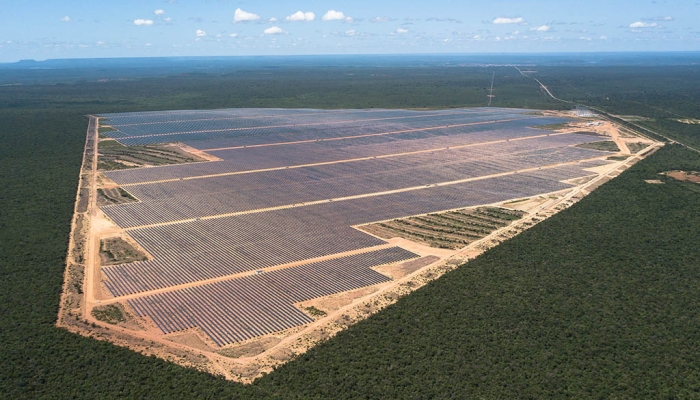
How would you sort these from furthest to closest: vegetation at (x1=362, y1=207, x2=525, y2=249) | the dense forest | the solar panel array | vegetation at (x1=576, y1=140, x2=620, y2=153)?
vegetation at (x1=576, y1=140, x2=620, y2=153) < vegetation at (x1=362, y1=207, x2=525, y2=249) < the solar panel array < the dense forest

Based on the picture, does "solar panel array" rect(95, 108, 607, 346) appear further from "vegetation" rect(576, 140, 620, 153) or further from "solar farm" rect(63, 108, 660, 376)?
"vegetation" rect(576, 140, 620, 153)

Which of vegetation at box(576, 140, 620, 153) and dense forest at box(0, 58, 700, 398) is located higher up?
vegetation at box(576, 140, 620, 153)

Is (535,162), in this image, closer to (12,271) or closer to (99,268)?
(99,268)

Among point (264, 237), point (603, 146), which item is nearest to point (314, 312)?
point (264, 237)

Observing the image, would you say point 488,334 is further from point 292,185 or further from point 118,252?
point 292,185

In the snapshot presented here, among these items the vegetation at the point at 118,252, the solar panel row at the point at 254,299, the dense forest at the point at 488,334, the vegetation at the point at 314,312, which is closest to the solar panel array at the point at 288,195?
the solar panel row at the point at 254,299

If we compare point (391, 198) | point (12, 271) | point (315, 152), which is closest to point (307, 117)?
point (315, 152)

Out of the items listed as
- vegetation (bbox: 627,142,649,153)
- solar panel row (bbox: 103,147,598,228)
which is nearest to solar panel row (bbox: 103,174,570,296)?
solar panel row (bbox: 103,147,598,228)
